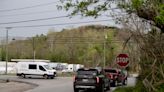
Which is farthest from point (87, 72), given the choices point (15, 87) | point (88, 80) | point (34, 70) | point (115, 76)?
point (34, 70)

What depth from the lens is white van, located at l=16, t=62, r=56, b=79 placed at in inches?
2409

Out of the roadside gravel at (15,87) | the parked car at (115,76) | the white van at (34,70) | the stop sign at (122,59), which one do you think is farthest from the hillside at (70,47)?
the stop sign at (122,59)

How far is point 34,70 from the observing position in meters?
62.0

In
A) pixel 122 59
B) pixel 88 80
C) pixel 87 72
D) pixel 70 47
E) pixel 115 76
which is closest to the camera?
pixel 122 59

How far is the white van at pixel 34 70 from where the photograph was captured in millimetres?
61188

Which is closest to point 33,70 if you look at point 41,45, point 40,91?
point 40,91

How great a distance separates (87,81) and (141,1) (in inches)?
687

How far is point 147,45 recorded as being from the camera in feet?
77.4

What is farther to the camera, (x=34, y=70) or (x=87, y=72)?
(x=34, y=70)

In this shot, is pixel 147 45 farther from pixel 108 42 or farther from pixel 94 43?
pixel 94 43

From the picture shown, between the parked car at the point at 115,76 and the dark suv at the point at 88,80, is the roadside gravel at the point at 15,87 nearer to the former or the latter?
the dark suv at the point at 88,80

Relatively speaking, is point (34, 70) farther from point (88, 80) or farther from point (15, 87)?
point (88, 80)

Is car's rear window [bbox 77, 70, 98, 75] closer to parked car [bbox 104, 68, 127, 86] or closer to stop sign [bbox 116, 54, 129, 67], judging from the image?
stop sign [bbox 116, 54, 129, 67]

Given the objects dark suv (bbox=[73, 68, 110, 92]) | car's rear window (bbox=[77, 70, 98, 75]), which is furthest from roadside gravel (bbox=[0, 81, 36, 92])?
car's rear window (bbox=[77, 70, 98, 75])
